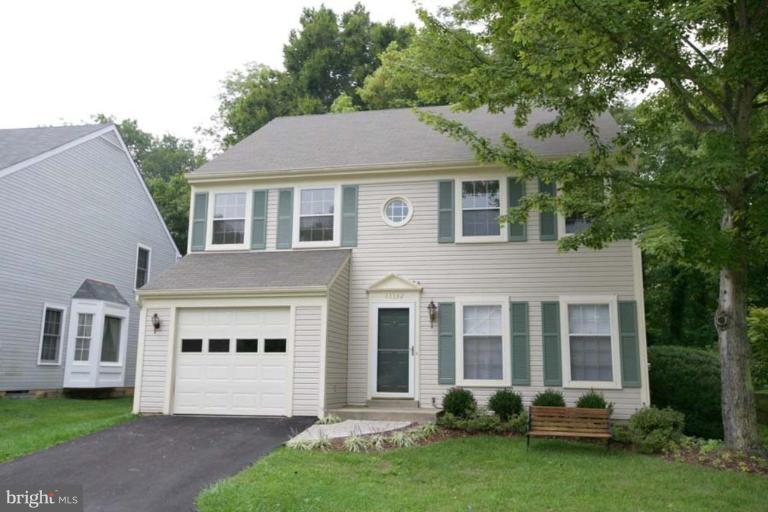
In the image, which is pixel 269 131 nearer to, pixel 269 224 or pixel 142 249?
pixel 269 224

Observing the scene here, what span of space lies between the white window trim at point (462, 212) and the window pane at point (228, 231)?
4.73 metres

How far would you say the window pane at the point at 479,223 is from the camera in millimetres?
12805

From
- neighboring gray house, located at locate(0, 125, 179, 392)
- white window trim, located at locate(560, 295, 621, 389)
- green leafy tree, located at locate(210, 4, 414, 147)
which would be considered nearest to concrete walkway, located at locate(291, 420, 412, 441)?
white window trim, located at locate(560, 295, 621, 389)

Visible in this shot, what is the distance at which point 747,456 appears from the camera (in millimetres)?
8992

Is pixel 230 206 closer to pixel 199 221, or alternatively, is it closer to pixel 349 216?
pixel 199 221

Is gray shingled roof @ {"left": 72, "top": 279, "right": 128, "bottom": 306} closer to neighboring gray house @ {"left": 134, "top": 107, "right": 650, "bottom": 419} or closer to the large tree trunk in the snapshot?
neighboring gray house @ {"left": 134, "top": 107, "right": 650, "bottom": 419}

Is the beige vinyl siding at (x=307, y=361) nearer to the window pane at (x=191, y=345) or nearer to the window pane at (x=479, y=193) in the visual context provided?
the window pane at (x=191, y=345)

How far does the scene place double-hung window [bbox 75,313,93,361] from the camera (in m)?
17.6

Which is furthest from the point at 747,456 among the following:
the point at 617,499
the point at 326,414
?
the point at 326,414

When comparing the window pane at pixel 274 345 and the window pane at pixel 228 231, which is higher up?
the window pane at pixel 228 231

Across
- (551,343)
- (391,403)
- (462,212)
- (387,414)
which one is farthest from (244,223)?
(551,343)

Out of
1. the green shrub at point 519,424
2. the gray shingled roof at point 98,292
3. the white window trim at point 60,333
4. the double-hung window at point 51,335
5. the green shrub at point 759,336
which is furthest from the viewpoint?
the gray shingled roof at point 98,292

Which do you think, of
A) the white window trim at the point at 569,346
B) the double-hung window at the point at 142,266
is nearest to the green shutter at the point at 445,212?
the white window trim at the point at 569,346

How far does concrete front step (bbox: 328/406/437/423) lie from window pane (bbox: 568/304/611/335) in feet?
10.5
